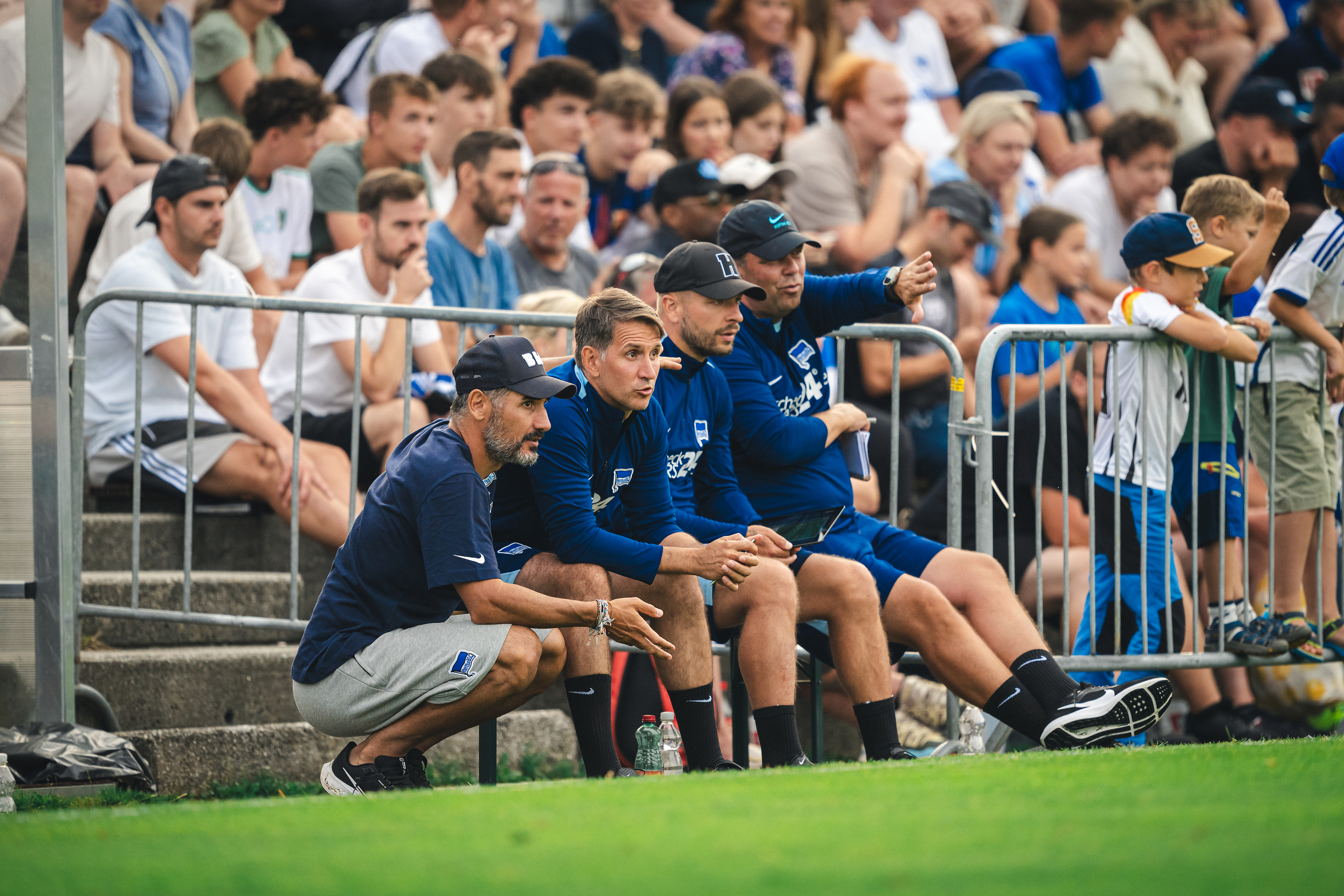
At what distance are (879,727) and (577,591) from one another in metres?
1.21

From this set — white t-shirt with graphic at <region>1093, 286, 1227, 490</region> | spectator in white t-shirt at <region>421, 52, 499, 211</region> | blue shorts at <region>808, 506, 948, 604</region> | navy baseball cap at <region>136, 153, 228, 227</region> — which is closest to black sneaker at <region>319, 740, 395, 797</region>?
blue shorts at <region>808, 506, 948, 604</region>

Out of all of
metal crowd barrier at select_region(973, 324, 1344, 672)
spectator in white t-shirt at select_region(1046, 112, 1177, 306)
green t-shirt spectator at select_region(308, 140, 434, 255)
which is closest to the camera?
metal crowd barrier at select_region(973, 324, 1344, 672)

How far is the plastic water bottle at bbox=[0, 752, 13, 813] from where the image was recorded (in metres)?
5.26

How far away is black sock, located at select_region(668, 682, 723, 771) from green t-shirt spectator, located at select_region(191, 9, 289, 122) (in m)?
5.33

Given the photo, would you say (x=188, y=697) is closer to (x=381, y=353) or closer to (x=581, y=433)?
(x=381, y=353)

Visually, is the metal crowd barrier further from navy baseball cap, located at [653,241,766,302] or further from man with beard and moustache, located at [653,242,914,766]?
navy baseball cap, located at [653,241,766,302]

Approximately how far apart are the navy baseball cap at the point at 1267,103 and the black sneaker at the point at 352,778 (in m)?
7.64

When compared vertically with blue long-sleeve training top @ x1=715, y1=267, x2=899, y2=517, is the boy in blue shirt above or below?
above

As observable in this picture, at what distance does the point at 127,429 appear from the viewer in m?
6.99

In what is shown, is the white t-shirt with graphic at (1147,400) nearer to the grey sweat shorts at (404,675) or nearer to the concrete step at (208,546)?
the grey sweat shorts at (404,675)

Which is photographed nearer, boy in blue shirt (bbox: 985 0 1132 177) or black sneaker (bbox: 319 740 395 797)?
black sneaker (bbox: 319 740 395 797)

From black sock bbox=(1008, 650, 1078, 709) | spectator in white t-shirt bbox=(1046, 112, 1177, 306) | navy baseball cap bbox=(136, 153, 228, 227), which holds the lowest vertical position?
black sock bbox=(1008, 650, 1078, 709)

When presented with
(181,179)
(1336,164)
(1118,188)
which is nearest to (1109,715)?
(1336,164)

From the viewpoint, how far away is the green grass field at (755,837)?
326cm
